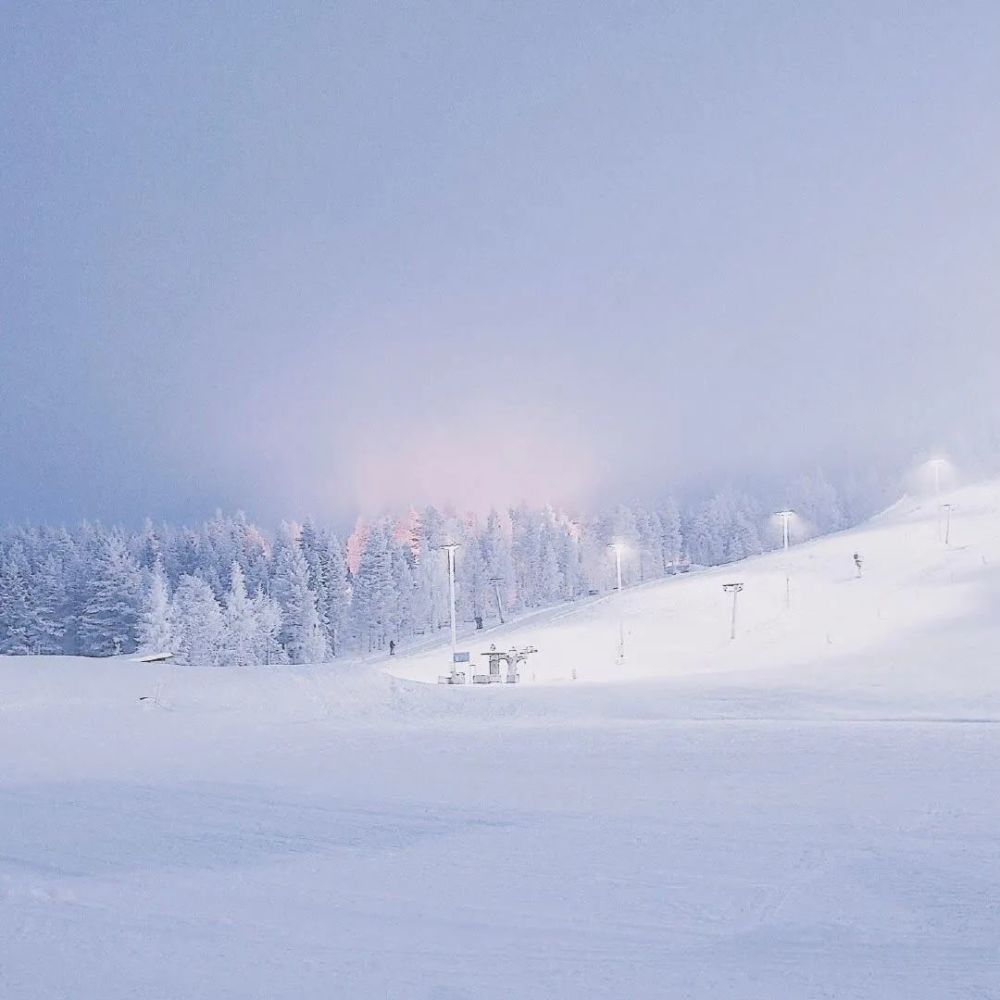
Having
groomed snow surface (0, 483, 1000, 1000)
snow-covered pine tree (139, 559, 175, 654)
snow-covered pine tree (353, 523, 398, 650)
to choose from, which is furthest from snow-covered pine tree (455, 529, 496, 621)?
groomed snow surface (0, 483, 1000, 1000)

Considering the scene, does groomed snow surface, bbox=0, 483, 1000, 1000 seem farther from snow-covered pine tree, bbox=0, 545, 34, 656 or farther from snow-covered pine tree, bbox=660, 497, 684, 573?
snow-covered pine tree, bbox=660, 497, 684, 573

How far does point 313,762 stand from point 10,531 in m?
139

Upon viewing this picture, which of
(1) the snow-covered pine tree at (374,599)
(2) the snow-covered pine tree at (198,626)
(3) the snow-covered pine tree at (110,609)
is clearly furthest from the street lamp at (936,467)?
(3) the snow-covered pine tree at (110,609)

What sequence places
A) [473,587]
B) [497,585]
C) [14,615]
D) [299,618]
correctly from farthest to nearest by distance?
[473,587]
[497,585]
[299,618]
[14,615]

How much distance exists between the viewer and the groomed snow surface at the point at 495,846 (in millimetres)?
6660

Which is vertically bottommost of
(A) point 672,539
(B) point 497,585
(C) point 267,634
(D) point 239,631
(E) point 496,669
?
(E) point 496,669

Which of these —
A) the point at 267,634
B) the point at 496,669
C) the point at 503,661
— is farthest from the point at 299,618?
the point at 496,669

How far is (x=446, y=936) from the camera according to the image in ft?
23.8

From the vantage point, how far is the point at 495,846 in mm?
9781

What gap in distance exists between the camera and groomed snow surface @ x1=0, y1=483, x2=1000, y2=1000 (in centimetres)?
666

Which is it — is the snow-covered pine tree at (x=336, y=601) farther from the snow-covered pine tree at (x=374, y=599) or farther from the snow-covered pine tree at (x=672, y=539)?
the snow-covered pine tree at (x=672, y=539)

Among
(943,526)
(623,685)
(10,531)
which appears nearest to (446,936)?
(623,685)

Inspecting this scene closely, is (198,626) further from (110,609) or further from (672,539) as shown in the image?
(672,539)

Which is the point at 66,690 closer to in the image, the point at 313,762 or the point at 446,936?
the point at 313,762
